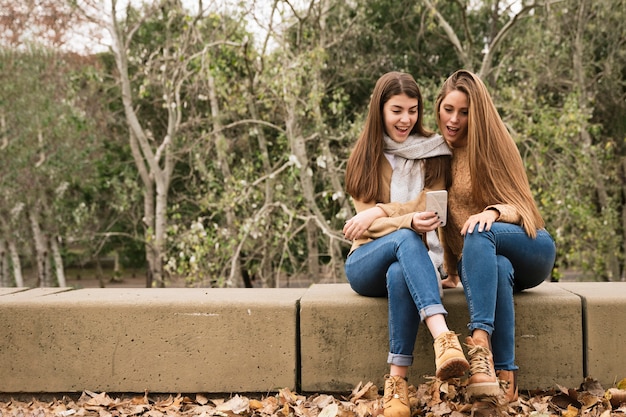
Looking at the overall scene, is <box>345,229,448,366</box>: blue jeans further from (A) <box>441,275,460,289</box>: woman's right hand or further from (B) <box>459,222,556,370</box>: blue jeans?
(A) <box>441,275,460,289</box>: woman's right hand

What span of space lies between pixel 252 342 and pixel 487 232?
1194 mm

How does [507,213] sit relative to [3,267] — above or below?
above

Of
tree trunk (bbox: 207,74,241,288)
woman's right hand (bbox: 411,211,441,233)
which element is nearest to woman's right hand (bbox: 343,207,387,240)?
woman's right hand (bbox: 411,211,441,233)

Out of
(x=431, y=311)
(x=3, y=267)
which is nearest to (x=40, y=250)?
(x=3, y=267)

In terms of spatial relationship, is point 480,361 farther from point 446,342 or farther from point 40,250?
point 40,250

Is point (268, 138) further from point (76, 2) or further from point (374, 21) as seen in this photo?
point (76, 2)

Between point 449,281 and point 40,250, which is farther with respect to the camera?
point 40,250

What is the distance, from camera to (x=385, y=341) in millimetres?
2936

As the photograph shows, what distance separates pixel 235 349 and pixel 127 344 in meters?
0.52

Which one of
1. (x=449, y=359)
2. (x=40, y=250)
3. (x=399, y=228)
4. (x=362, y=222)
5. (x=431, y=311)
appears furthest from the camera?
(x=40, y=250)

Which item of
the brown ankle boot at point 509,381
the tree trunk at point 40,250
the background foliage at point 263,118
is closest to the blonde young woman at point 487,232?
the brown ankle boot at point 509,381

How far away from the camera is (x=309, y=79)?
8195mm

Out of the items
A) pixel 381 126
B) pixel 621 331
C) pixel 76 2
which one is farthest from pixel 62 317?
pixel 76 2

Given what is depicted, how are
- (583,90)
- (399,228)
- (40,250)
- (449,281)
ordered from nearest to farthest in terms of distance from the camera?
(399,228)
(449,281)
(583,90)
(40,250)
